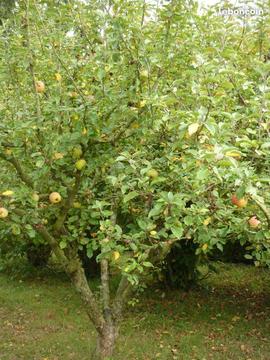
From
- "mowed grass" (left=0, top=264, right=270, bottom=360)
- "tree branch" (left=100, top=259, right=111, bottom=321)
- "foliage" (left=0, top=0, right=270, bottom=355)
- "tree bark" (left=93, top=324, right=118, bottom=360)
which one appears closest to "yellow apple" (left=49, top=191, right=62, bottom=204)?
"foliage" (left=0, top=0, right=270, bottom=355)

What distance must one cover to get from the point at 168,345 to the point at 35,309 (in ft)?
7.50

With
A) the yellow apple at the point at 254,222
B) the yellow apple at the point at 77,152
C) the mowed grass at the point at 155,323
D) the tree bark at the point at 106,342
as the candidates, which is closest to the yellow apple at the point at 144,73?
the yellow apple at the point at 77,152

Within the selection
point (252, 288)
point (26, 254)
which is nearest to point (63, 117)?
point (252, 288)

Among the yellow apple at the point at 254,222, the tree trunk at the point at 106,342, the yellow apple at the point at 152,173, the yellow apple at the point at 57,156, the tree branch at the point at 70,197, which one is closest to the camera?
the yellow apple at the point at 152,173

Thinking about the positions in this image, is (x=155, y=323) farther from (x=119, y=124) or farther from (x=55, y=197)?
(x=119, y=124)

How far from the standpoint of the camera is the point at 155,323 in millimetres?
5898

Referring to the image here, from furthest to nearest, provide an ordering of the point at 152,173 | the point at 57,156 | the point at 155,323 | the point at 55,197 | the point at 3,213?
the point at 155,323, the point at 55,197, the point at 57,156, the point at 3,213, the point at 152,173

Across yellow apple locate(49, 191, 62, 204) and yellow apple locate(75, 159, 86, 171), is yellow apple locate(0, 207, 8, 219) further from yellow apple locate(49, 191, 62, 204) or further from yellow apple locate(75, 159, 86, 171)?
yellow apple locate(75, 159, 86, 171)

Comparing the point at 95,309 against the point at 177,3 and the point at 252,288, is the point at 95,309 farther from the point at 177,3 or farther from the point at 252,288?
the point at 252,288

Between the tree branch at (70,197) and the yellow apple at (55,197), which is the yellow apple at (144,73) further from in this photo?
the yellow apple at (55,197)

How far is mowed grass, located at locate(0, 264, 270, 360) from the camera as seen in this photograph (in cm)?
498

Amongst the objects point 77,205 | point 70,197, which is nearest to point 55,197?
point 70,197

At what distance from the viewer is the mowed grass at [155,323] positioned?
4.98m

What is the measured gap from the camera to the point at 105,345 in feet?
12.1
